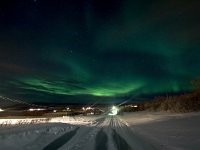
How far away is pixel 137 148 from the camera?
1134 cm

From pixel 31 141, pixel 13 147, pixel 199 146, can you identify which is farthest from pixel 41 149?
pixel 199 146

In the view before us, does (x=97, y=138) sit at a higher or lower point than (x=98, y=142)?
higher

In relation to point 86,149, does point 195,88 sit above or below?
above

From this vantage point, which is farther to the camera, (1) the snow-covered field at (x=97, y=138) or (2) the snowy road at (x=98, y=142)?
(1) the snow-covered field at (x=97, y=138)

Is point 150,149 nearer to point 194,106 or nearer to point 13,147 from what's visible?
point 13,147

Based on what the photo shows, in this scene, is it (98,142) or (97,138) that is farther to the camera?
(97,138)

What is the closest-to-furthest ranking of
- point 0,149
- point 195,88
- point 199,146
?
1. point 0,149
2. point 199,146
3. point 195,88

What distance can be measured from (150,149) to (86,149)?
255 centimetres

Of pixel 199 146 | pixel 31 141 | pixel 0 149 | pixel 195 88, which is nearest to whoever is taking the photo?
pixel 0 149

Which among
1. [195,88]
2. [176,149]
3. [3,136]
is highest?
[195,88]

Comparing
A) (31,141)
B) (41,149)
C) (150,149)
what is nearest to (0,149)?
(41,149)

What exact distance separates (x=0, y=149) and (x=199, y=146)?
7.72 meters

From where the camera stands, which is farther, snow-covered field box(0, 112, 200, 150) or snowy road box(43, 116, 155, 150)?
snow-covered field box(0, 112, 200, 150)

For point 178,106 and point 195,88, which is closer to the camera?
point 178,106
